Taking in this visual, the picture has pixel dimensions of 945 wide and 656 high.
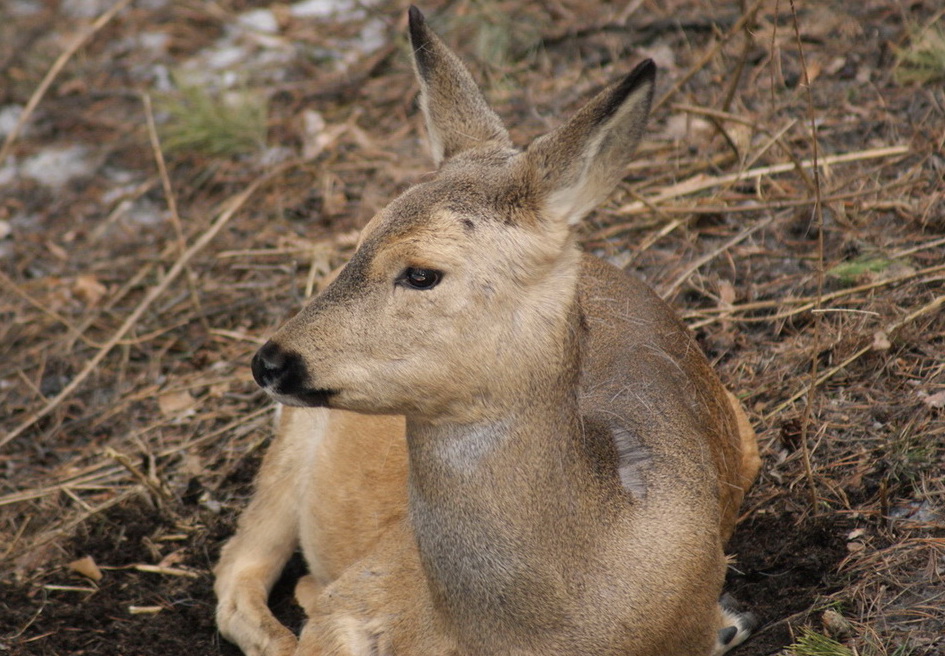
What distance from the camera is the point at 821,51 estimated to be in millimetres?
7023

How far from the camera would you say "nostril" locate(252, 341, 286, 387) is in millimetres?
3301

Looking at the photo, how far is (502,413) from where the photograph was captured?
3.34 meters

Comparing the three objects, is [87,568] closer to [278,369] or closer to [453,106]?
[278,369]

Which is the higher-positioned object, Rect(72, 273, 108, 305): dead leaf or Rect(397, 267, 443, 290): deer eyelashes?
Rect(397, 267, 443, 290): deer eyelashes

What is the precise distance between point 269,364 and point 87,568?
7.70 feet

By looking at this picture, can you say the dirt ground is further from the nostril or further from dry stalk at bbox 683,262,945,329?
the nostril

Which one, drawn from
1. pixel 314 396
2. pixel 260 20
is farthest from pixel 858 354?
pixel 260 20

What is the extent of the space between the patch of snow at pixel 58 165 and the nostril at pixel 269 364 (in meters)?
5.21

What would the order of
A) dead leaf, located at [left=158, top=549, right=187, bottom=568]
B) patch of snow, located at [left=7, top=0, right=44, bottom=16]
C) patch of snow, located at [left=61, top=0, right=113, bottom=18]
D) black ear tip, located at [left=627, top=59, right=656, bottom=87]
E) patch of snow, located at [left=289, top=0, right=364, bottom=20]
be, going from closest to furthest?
black ear tip, located at [left=627, top=59, right=656, bottom=87], dead leaf, located at [left=158, top=549, right=187, bottom=568], patch of snow, located at [left=289, top=0, right=364, bottom=20], patch of snow, located at [left=61, top=0, right=113, bottom=18], patch of snow, located at [left=7, top=0, right=44, bottom=16]

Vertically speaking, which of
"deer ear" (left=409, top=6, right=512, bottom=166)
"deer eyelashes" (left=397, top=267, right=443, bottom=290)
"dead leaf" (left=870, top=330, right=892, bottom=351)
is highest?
"deer ear" (left=409, top=6, right=512, bottom=166)

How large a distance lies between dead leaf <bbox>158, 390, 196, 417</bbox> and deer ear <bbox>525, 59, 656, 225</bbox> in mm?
3173

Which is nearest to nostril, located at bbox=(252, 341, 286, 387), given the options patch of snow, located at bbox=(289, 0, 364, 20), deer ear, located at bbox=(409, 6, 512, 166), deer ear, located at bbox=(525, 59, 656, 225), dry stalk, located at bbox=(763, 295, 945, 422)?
deer ear, located at bbox=(525, 59, 656, 225)

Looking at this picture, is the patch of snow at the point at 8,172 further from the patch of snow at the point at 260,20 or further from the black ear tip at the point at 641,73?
the black ear tip at the point at 641,73

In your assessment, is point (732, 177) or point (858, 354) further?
point (732, 177)
